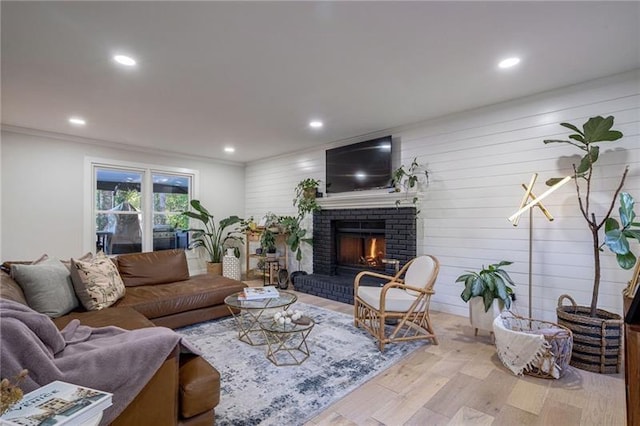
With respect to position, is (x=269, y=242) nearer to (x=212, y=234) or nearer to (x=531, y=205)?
(x=212, y=234)

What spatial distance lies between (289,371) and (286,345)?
0.43 m

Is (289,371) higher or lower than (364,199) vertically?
lower

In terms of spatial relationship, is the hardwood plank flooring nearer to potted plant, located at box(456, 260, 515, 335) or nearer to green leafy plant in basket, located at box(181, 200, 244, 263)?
potted plant, located at box(456, 260, 515, 335)

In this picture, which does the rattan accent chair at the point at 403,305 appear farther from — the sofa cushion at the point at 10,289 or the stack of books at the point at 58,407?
the sofa cushion at the point at 10,289

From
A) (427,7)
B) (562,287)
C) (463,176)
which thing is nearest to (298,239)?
(463,176)

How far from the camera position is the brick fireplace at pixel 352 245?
416 cm

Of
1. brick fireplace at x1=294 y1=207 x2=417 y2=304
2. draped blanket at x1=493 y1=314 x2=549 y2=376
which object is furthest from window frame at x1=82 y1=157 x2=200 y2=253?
draped blanket at x1=493 y1=314 x2=549 y2=376

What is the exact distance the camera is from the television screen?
4.33 metres

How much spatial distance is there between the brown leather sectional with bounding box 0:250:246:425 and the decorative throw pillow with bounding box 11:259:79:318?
0.06 metres

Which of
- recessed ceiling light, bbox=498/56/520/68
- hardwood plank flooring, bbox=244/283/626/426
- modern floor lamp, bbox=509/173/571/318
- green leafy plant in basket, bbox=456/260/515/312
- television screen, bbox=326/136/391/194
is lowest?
hardwood plank flooring, bbox=244/283/626/426

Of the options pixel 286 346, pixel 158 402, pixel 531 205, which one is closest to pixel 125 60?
pixel 158 402

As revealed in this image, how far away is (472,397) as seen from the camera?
2025 mm

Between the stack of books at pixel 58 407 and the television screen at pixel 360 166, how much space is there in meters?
3.87

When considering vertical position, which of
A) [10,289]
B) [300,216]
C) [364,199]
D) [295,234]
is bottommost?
[10,289]
